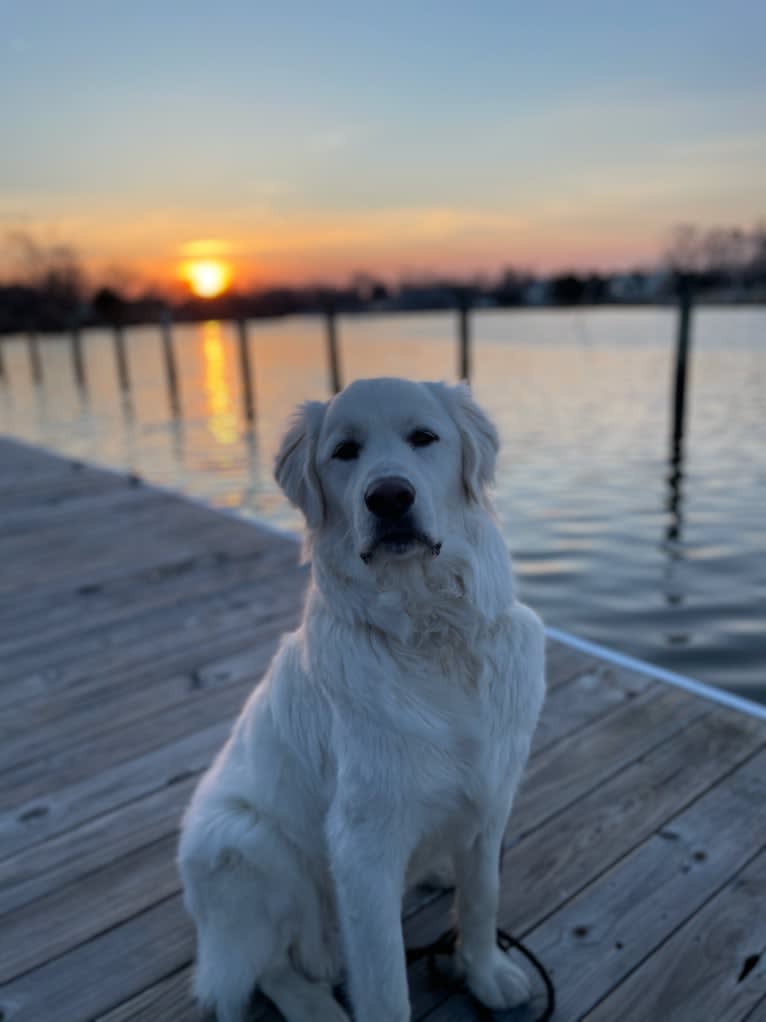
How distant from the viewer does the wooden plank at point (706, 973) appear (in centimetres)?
193

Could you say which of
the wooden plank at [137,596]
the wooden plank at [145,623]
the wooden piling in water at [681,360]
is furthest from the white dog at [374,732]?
the wooden piling in water at [681,360]

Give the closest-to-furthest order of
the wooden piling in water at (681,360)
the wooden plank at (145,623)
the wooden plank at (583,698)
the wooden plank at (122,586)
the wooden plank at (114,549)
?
the wooden plank at (583,698) → the wooden plank at (145,623) → the wooden plank at (122,586) → the wooden plank at (114,549) → the wooden piling in water at (681,360)

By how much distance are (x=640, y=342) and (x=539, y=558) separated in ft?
94.1

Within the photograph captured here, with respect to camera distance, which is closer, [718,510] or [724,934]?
[724,934]

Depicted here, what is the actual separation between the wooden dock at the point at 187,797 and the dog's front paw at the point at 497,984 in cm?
5

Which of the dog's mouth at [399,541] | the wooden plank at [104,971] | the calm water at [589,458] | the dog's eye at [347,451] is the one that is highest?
the dog's eye at [347,451]

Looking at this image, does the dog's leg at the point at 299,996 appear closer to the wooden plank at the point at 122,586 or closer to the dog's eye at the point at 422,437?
the dog's eye at the point at 422,437

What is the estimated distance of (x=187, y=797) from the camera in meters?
2.85

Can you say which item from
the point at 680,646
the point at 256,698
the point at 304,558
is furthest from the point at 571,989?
the point at 680,646

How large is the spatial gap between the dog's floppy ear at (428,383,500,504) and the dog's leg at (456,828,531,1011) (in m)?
0.95

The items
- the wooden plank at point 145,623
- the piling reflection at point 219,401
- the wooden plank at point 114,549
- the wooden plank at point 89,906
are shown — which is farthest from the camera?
the piling reflection at point 219,401

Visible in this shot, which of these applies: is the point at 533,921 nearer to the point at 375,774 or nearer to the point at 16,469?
the point at 375,774

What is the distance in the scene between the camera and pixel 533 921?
225cm

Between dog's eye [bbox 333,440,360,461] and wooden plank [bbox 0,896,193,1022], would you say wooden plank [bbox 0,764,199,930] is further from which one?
dog's eye [bbox 333,440,360,461]
